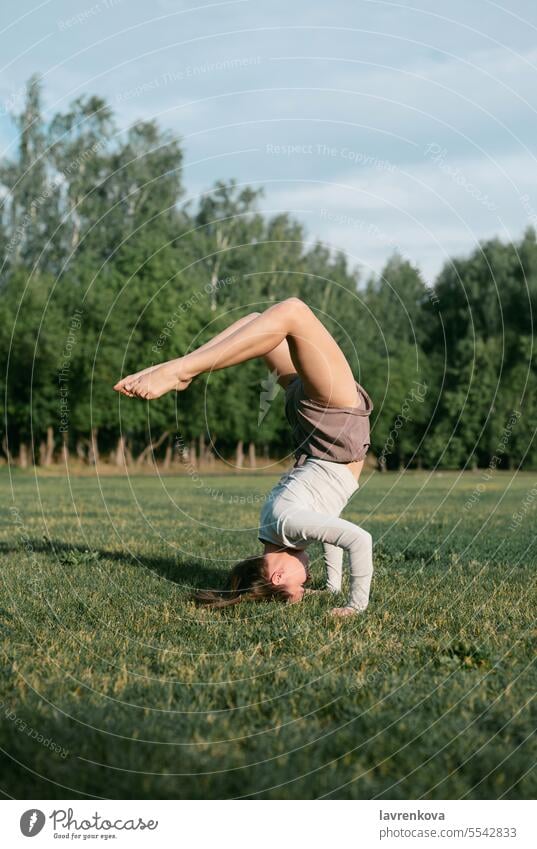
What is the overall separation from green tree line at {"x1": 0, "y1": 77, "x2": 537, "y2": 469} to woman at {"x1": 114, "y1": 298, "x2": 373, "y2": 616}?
111ft

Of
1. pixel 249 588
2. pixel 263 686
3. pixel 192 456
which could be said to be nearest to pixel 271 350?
pixel 249 588

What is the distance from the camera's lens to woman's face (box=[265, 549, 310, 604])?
728 centimetres

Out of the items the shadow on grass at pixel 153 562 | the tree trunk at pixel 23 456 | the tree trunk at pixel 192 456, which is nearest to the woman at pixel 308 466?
the shadow on grass at pixel 153 562

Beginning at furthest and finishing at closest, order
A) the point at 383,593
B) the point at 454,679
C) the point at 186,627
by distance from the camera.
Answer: the point at 383,593 < the point at 186,627 < the point at 454,679

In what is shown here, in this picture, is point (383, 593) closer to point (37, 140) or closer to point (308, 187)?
point (308, 187)

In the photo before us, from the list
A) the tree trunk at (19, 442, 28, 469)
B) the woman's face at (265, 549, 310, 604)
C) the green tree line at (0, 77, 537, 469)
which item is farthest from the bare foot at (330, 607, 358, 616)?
the tree trunk at (19, 442, 28, 469)

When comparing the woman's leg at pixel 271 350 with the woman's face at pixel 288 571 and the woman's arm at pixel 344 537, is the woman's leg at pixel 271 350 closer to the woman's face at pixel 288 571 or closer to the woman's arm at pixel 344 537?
the woman's arm at pixel 344 537

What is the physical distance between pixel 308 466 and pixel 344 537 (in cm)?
82

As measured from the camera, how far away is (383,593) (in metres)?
8.14

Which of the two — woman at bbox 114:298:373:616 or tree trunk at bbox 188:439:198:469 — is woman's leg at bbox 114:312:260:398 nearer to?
woman at bbox 114:298:373:616

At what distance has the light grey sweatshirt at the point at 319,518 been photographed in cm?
716

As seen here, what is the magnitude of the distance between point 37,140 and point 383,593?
158 ft

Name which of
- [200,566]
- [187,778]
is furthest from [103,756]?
[200,566]

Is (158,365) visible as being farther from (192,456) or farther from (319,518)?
(192,456)
